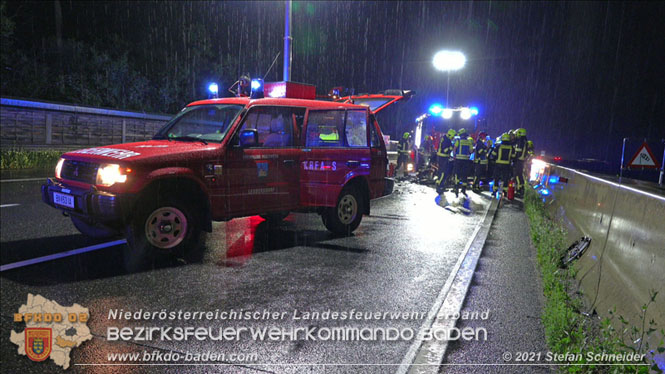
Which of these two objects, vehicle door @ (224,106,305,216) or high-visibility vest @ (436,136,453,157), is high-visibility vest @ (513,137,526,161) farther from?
vehicle door @ (224,106,305,216)

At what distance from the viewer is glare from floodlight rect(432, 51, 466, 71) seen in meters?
40.6

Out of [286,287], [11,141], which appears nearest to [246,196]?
[286,287]

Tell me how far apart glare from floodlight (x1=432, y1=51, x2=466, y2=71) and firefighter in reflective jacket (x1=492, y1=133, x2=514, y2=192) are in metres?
27.9

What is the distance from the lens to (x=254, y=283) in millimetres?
4742

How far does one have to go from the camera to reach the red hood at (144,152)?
5.20 m

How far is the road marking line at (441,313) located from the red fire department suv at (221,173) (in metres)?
2.14

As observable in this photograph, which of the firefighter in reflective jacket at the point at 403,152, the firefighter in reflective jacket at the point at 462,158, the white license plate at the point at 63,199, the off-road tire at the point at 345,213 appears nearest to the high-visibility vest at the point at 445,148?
the firefighter in reflective jacket at the point at 462,158

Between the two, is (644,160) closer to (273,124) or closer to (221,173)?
(273,124)

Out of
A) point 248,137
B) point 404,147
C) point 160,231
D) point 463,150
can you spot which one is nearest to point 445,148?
point 463,150

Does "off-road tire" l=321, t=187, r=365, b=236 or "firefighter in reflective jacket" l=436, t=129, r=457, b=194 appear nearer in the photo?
"off-road tire" l=321, t=187, r=365, b=236

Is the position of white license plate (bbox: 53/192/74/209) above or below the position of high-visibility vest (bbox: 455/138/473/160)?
below

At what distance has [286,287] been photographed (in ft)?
15.2

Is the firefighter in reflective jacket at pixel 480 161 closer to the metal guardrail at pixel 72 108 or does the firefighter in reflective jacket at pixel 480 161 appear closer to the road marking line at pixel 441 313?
the road marking line at pixel 441 313

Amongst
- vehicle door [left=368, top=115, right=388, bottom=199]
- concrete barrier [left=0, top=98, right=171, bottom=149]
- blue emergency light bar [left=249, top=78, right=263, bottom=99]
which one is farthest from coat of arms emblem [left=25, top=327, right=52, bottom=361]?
concrete barrier [left=0, top=98, right=171, bottom=149]
